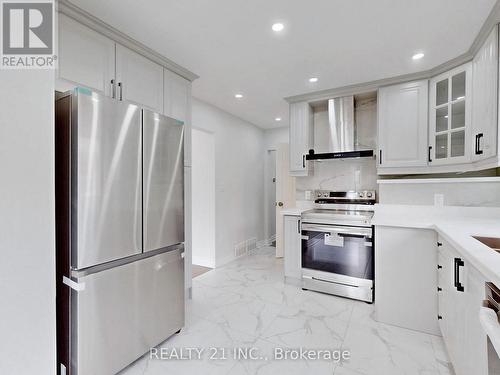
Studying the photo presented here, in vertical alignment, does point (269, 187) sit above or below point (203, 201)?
above

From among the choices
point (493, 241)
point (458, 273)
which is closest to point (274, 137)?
point (493, 241)

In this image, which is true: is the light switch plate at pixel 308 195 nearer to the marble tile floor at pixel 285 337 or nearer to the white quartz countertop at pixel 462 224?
the white quartz countertop at pixel 462 224

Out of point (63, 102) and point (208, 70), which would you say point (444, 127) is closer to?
point (208, 70)

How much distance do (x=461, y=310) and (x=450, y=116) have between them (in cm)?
199

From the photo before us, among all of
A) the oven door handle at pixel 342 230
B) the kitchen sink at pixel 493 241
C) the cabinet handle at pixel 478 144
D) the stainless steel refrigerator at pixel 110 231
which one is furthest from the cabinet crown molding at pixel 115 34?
the kitchen sink at pixel 493 241

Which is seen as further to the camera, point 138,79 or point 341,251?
point 341,251

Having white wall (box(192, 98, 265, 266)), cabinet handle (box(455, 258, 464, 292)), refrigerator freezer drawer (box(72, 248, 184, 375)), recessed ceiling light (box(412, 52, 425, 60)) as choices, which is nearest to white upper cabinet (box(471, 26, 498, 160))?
recessed ceiling light (box(412, 52, 425, 60))

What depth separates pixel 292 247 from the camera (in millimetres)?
3217

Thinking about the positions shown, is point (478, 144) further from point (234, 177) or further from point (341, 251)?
point (234, 177)

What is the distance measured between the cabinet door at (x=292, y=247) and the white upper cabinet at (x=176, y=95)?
179cm

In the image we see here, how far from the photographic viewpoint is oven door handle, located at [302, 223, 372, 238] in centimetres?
267

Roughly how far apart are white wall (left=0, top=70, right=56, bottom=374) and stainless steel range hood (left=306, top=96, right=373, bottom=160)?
2921 millimetres

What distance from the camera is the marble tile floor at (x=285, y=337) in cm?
174

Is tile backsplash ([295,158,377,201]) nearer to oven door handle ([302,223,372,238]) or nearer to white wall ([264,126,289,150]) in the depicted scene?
oven door handle ([302,223,372,238])
